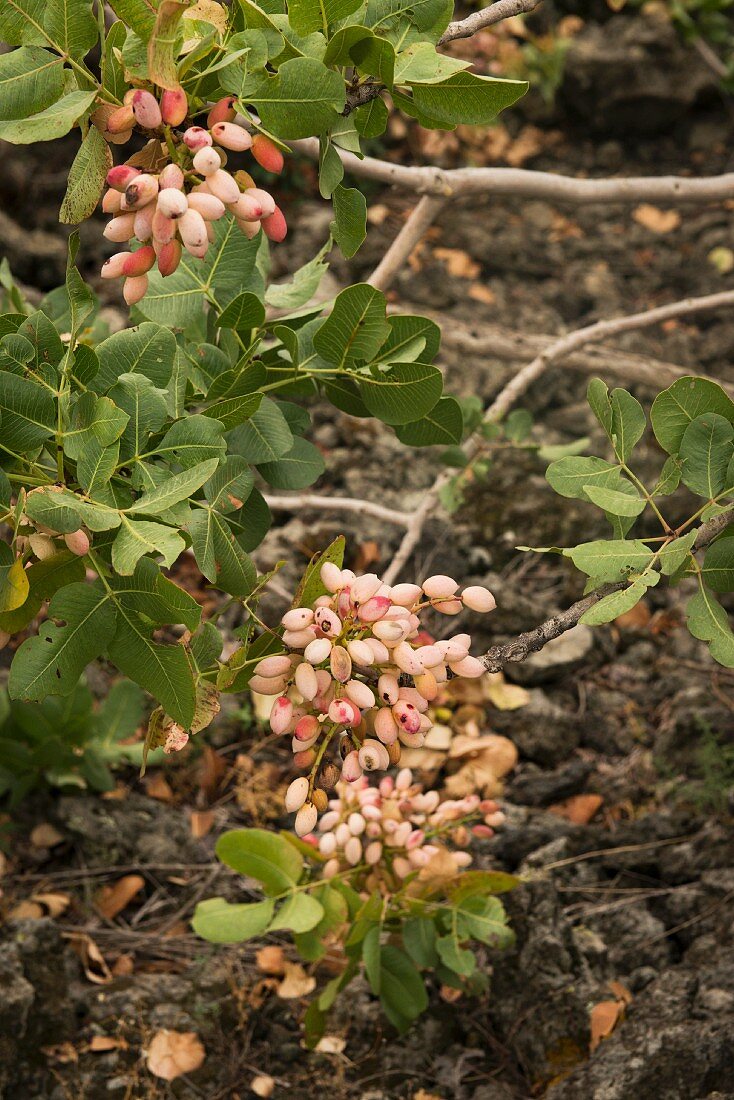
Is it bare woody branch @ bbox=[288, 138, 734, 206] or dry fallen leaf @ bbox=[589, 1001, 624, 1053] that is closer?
dry fallen leaf @ bbox=[589, 1001, 624, 1053]

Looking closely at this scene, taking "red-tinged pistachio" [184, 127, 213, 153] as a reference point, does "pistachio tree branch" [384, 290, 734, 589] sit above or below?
below

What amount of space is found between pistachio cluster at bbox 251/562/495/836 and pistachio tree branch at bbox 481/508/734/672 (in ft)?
0.12

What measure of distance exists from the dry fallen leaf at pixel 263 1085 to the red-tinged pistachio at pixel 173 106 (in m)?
1.59

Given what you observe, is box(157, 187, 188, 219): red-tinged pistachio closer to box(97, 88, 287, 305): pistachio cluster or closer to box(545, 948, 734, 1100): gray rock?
box(97, 88, 287, 305): pistachio cluster

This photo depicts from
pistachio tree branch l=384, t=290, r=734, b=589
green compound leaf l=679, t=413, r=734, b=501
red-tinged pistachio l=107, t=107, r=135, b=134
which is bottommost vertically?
pistachio tree branch l=384, t=290, r=734, b=589

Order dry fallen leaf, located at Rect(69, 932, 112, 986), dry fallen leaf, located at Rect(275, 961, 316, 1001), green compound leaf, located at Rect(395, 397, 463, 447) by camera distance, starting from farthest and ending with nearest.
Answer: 1. dry fallen leaf, located at Rect(69, 932, 112, 986)
2. dry fallen leaf, located at Rect(275, 961, 316, 1001)
3. green compound leaf, located at Rect(395, 397, 463, 447)

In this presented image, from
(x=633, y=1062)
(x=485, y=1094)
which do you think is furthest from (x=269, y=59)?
(x=485, y=1094)

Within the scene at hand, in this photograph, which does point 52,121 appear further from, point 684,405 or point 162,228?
point 684,405

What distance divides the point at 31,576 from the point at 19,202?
9.48 ft

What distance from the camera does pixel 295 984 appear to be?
6.57 feet

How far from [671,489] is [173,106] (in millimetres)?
650

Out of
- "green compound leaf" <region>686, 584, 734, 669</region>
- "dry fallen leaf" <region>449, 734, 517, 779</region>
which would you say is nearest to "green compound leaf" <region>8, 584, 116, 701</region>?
"green compound leaf" <region>686, 584, 734, 669</region>

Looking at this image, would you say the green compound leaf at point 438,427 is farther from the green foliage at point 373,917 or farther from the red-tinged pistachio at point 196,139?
the green foliage at point 373,917

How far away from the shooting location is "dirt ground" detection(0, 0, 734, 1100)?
1857mm
